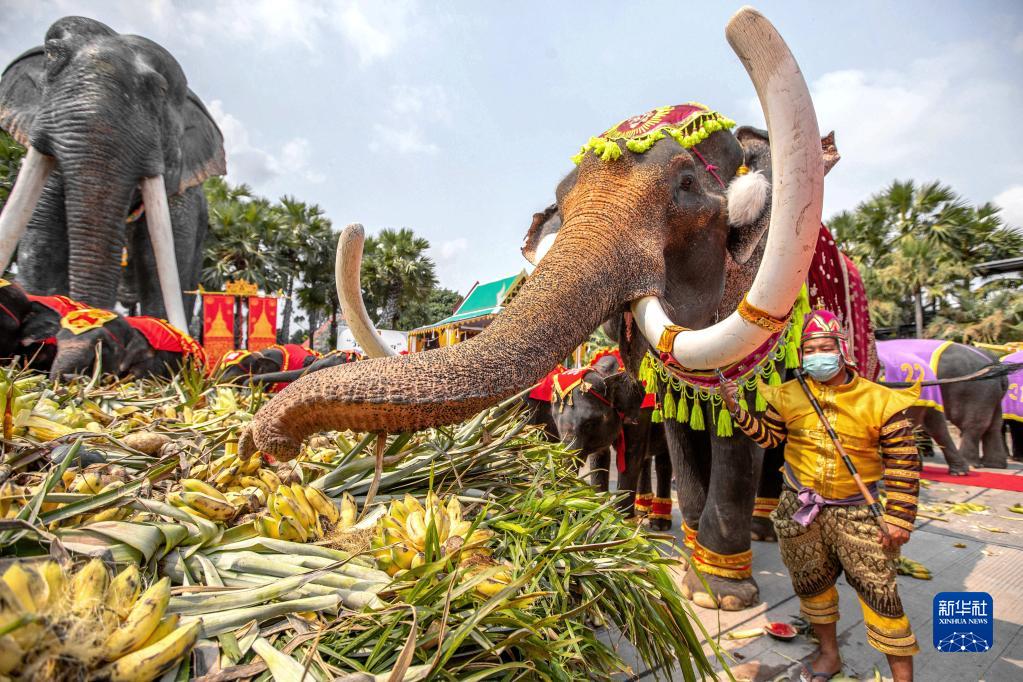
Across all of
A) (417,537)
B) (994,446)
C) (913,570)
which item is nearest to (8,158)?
(417,537)

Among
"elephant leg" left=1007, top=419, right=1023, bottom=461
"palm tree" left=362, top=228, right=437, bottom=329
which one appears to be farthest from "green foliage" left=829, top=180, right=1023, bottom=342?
"palm tree" left=362, top=228, right=437, bottom=329

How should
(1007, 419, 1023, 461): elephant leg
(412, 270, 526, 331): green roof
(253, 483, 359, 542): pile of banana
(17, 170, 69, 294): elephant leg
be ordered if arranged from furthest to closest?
(412, 270, 526, 331): green roof, (1007, 419, 1023, 461): elephant leg, (17, 170, 69, 294): elephant leg, (253, 483, 359, 542): pile of banana

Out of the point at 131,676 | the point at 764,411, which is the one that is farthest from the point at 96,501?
the point at 764,411

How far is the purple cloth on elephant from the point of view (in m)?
6.77

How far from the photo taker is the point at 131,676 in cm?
75

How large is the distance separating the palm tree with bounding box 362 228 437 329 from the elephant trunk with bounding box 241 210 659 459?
30.5 metres

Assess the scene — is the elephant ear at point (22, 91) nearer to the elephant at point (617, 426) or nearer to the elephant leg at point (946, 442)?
the elephant at point (617, 426)

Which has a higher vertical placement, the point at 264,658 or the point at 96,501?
the point at 96,501

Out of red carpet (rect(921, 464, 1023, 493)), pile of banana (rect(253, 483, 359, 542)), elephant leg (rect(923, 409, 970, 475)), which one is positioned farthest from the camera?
elephant leg (rect(923, 409, 970, 475))

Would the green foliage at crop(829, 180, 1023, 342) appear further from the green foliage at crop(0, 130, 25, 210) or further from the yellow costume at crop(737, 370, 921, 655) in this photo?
the green foliage at crop(0, 130, 25, 210)

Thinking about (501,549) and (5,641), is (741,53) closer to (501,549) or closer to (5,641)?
(501,549)

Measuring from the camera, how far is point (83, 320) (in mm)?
4293

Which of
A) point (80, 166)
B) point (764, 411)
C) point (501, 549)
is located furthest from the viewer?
point (80, 166)

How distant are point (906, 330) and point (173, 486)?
23602 mm
